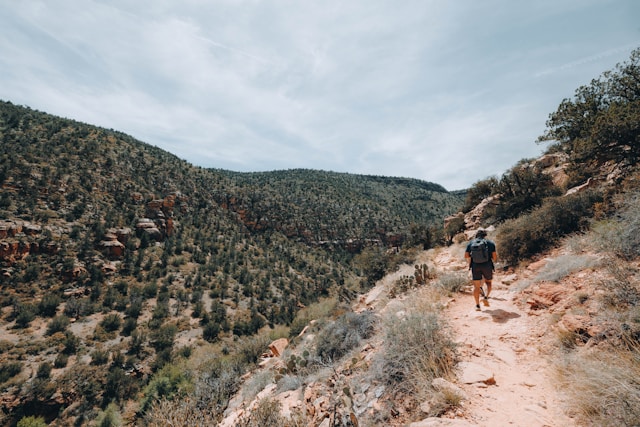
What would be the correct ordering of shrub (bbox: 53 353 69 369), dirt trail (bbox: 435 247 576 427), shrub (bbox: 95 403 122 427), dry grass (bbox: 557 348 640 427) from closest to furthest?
1. dry grass (bbox: 557 348 640 427)
2. dirt trail (bbox: 435 247 576 427)
3. shrub (bbox: 95 403 122 427)
4. shrub (bbox: 53 353 69 369)

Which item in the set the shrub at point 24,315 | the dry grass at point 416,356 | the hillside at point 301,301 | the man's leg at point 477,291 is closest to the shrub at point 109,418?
the hillside at point 301,301

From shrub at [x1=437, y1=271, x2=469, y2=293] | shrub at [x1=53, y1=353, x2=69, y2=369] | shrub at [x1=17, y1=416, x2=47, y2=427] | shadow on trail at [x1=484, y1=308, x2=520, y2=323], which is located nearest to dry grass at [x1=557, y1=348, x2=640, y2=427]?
shadow on trail at [x1=484, y1=308, x2=520, y2=323]

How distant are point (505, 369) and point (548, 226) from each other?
6.08 m

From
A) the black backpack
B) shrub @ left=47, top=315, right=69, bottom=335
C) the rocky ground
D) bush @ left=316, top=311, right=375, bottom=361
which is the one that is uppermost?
the black backpack

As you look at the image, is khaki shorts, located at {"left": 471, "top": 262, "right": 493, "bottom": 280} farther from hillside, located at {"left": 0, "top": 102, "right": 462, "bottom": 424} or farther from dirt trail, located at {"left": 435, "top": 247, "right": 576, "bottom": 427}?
hillside, located at {"left": 0, "top": 102, "right": 462, "bottom": 424}

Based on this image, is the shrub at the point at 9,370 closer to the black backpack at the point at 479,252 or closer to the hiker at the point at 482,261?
the hiker at the point at 482,261

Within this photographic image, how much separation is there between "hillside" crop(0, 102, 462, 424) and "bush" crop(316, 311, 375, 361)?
475 cm

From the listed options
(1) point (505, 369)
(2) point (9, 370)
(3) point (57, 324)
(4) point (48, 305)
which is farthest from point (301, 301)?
(1) point (505, 369)

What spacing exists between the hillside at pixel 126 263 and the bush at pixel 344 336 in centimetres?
475

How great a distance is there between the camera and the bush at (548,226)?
7.23m

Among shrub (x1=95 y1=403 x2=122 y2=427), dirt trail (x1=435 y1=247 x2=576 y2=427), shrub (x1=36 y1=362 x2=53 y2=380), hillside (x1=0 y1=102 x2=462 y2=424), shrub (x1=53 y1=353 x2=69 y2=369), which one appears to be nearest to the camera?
dirt trail (x1=435 y1=247 x2=576 y2=427)

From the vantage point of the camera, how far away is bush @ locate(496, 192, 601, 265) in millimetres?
7227

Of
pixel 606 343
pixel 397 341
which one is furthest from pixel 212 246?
pixel 606 343

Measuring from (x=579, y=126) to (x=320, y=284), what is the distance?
1042 inches
